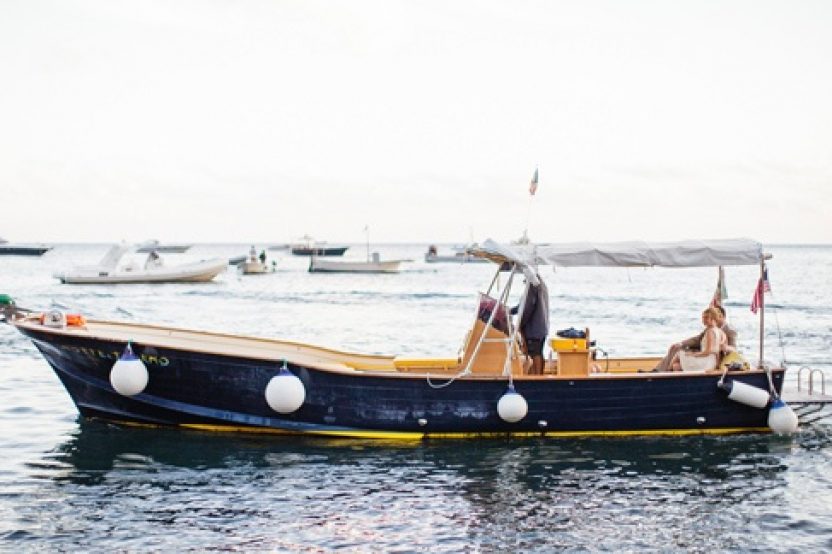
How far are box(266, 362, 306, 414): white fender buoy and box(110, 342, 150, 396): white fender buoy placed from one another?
1.77 metres

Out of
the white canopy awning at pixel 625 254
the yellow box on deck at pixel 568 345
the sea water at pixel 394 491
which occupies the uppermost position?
the white canopy awning at pixel 625 254

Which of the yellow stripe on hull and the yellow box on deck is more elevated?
the yellow box on deck

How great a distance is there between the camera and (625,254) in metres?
13.6

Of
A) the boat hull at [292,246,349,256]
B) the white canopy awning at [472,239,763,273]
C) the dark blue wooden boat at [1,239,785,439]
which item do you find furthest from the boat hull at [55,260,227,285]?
the boat hull at [292,246,349,256]

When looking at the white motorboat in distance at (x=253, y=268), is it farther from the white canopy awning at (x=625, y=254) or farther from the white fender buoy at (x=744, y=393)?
the white fender buoy at (x=744, y=393)

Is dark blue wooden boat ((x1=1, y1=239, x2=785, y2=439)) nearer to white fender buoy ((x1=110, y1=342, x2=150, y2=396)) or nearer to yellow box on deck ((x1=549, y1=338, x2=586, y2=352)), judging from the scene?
white fender buoy ((x1=110, y1=342, x2=150, y2=396))

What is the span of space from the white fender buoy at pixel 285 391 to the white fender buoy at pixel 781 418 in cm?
670

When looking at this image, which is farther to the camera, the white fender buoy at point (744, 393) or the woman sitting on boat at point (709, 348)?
the woman sitting on boat at point (709, 348)

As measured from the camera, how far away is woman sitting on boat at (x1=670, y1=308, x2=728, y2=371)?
13914 mm

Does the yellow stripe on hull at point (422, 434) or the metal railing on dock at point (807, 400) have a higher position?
the metal railing on dock at point (807, 400)

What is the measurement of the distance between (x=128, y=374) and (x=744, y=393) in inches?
339

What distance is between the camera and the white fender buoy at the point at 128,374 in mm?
13023

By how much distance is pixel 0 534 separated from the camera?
32.4 ft

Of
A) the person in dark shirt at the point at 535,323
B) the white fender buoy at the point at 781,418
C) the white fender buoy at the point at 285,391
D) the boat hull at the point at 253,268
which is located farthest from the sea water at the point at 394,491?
the boat hull at the point at 253,268
